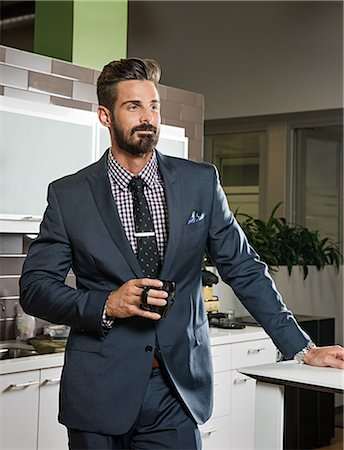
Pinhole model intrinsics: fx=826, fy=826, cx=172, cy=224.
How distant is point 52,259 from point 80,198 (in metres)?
0.18

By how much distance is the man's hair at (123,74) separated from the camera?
7.28 ft

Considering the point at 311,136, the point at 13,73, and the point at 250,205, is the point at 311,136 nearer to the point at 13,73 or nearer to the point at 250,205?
the point at 250,205

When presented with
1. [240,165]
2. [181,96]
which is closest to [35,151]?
[181,96]

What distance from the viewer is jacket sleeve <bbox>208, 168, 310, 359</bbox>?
7.45 ft

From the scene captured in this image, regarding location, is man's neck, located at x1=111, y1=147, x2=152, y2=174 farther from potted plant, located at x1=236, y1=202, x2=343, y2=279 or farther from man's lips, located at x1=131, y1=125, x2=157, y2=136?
potted plant, located at x1=236, y1=202, x2=343, y2=279

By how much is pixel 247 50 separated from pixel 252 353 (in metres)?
3.19

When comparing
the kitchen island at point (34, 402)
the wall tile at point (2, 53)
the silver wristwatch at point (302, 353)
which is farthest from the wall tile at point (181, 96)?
the silver wristwatch at point (302, 353)

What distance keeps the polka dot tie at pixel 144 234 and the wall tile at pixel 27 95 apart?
1.71m

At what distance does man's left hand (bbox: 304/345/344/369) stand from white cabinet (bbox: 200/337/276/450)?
1868 millimetres

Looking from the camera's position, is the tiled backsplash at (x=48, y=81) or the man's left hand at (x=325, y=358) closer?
the man's left hand at (x=325, y=358)

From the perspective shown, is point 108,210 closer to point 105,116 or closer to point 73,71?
point 105,116

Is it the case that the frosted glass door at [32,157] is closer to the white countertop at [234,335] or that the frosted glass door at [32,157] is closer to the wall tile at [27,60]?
the wall tile at [27,60]

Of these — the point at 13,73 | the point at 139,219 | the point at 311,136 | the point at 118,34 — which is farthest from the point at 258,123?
the point at 139,219

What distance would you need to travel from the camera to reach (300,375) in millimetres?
2436
